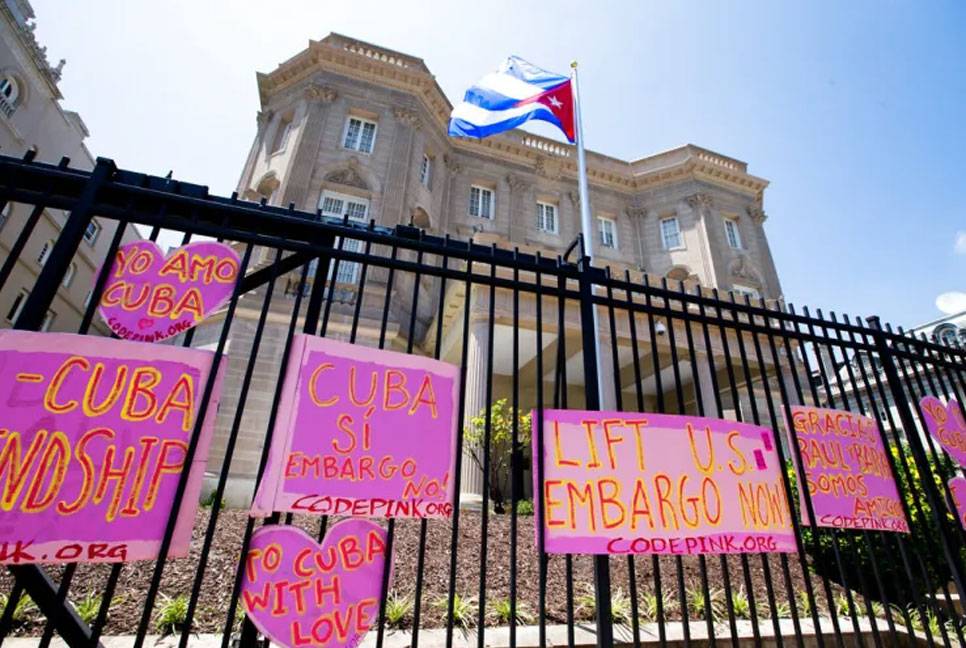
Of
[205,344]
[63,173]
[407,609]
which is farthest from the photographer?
[205,344]

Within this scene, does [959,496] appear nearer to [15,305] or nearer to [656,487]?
[656,487]

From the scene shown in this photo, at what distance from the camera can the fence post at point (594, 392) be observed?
2070mm

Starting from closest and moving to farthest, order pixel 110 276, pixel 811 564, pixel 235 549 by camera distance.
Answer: pixel 110 276, pixel 235 549, pixel 811 564

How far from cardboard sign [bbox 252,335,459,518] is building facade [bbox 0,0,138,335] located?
1710 cm

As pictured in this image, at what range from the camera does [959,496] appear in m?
3.22

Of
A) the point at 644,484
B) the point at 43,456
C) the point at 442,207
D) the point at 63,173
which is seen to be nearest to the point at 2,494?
the point at 43,456

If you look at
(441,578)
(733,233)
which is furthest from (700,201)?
(441,578)

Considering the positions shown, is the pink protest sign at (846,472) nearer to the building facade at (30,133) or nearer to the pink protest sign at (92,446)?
the pink protest sign at (92,446)

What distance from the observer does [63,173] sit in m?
2.21

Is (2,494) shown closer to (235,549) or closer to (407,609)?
(407,609)

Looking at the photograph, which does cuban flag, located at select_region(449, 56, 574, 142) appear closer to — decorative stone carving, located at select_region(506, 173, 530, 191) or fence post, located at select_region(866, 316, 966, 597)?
fence post, located at select_region(866, 316, 966, 597)

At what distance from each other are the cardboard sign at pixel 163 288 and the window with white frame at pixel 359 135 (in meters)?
16.0

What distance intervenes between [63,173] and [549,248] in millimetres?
18216

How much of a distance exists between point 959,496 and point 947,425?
24.4 inches
